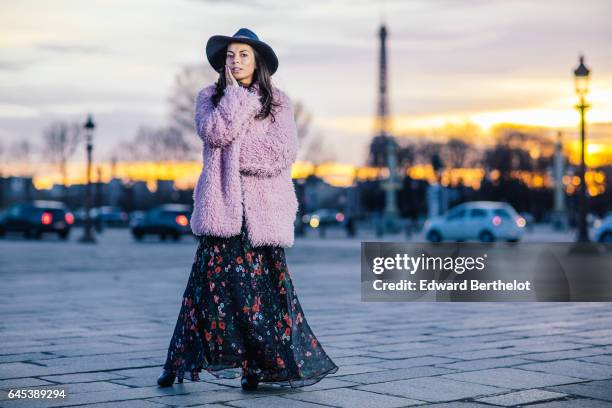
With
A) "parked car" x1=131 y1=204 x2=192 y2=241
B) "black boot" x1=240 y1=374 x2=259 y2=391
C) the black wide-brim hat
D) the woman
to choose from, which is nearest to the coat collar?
the woman

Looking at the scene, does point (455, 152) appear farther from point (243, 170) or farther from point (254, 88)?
point (243, 170)

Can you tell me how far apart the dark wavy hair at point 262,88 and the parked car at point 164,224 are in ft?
117

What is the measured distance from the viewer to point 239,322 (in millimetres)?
5477

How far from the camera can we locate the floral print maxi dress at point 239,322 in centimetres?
545

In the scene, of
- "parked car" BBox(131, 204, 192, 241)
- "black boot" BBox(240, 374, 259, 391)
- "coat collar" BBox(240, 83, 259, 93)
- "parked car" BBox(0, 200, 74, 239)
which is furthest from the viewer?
"parked car" BBox(0, 200, 74, 239)

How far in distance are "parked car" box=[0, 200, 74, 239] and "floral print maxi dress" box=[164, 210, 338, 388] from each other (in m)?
37.9

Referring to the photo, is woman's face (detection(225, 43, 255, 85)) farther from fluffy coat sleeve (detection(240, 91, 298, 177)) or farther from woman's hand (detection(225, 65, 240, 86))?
fluffy coat sleeve (detection(240, 91, 298, 177))

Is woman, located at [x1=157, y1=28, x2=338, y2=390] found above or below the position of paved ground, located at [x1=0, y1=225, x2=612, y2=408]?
above

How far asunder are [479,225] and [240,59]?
3130 centimetres

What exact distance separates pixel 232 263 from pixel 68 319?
15.4 ft

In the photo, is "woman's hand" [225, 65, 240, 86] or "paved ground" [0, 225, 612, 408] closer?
"paved ground" [0, 225, 612, 408]

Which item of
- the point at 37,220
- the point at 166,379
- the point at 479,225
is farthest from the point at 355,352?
the point at 37,220

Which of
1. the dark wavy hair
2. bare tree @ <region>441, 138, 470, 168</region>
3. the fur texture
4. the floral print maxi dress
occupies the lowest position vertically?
the floral print maxi dress

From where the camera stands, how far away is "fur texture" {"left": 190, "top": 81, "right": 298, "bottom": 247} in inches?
217
